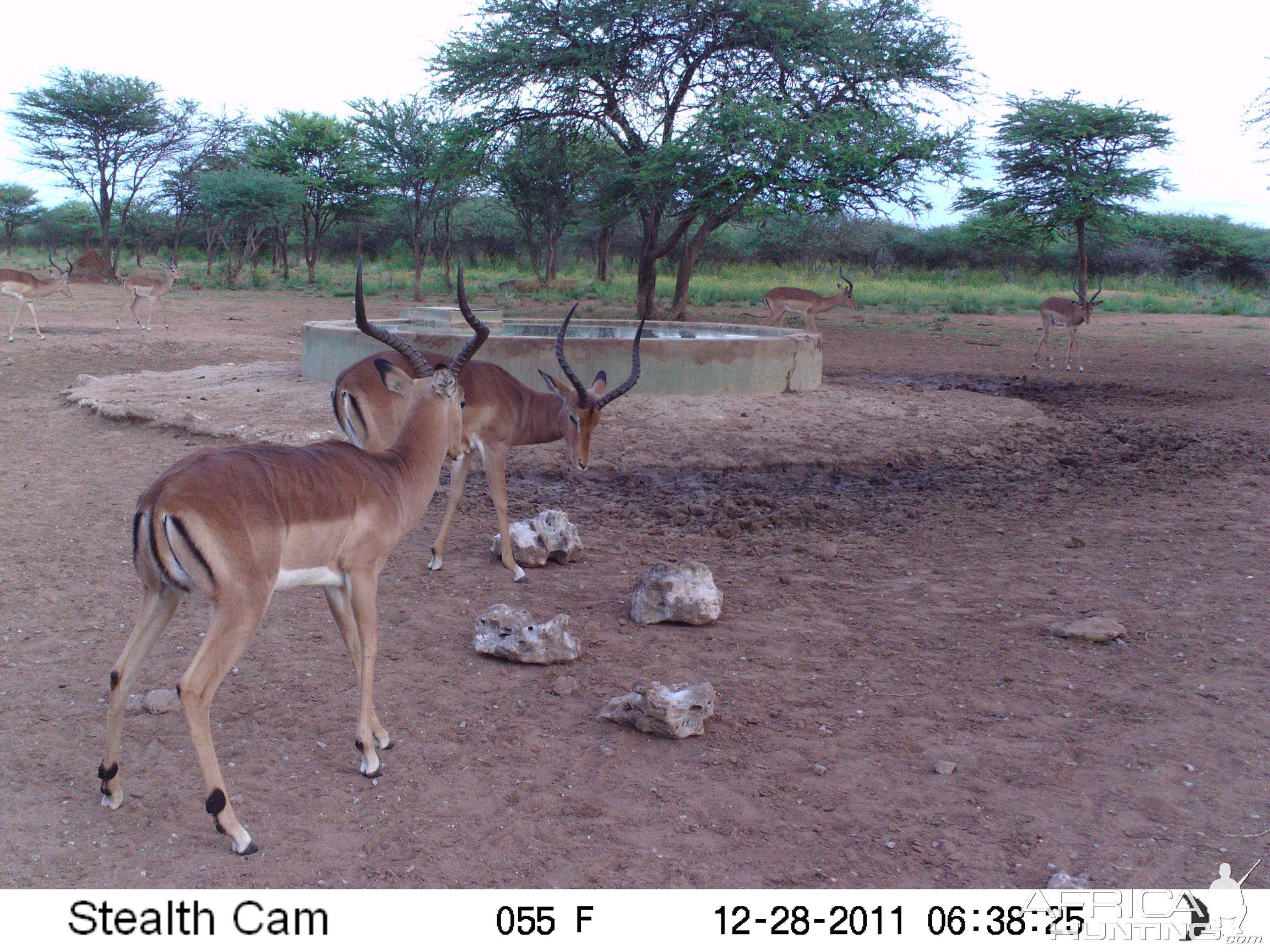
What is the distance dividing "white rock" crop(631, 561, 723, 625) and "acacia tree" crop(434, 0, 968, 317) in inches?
527

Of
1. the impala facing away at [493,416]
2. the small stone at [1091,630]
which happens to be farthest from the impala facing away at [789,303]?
the small stone at [1091,630]

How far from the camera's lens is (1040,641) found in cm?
463

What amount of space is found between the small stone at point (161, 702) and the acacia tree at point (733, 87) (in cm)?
1484

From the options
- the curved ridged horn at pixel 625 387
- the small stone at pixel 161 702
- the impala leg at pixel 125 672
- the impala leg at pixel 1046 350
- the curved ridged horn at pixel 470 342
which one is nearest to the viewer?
the impala leg at pixel 125 672

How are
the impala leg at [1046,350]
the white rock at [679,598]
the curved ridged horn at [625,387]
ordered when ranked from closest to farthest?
the white rock at [679,598], the curved ridged horn at [625,387], the impala leg at [1046,350]

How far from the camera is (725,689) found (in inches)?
163

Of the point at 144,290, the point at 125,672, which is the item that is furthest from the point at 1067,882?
the point at 144,290

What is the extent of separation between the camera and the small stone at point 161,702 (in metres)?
3.73

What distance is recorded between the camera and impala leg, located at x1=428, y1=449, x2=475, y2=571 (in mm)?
5723

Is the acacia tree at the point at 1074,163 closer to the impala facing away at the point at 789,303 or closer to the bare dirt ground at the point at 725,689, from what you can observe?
the impala facing away at the point at 789,303

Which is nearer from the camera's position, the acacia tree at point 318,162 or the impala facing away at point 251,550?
the impala facing away at point 251,550

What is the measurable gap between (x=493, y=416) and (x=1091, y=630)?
344cm

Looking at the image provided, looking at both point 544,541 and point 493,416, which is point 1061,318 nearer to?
point 493,416
